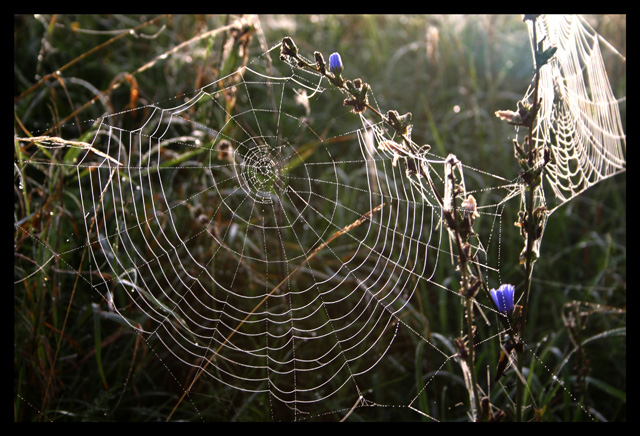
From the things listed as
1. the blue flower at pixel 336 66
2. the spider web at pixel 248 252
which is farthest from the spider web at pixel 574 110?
the blue flower at pixel 336 66

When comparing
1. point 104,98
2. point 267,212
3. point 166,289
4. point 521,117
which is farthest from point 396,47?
point 521,117

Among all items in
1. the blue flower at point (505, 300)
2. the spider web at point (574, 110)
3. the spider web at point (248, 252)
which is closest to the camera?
the blue flower at point (505, 300)

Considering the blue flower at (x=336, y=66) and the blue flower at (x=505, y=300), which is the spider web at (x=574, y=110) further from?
the blue flower at (x=336, y=66)

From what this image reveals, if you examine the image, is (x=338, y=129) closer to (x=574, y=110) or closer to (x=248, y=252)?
(x=248, y=252)

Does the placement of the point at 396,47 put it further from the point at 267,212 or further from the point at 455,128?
the point at 267,212

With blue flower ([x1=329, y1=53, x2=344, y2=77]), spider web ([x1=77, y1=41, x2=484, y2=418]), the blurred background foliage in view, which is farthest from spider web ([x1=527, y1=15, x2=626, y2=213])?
blue flower ([x1=329, y1=53, x2=344, y2=77])

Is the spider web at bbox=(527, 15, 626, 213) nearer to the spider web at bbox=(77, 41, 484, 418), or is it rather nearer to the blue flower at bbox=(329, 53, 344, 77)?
the spider web at bbox=(77, 41, 484, 418)

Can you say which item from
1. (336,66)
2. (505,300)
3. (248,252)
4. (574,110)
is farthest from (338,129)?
(505,300)

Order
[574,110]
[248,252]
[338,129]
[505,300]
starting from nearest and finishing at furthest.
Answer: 1. [505,300]
2. [574,110]
3. [248,252]
4. [338,129]
